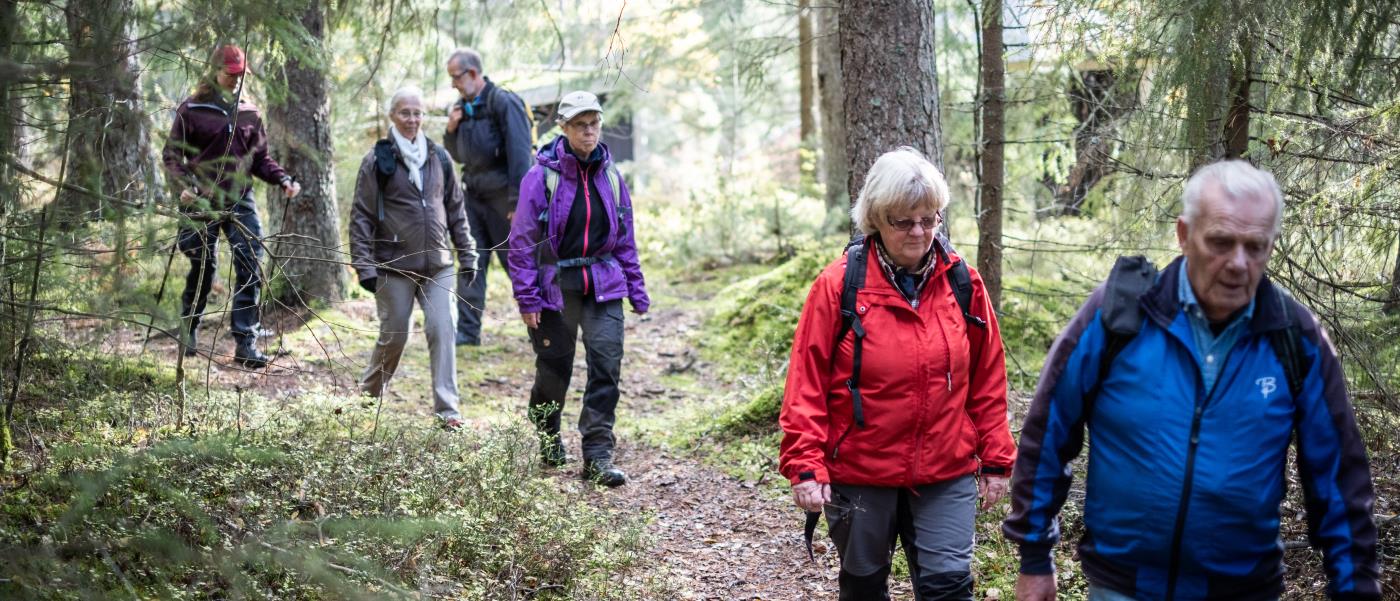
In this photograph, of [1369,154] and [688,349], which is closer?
[1369,154]

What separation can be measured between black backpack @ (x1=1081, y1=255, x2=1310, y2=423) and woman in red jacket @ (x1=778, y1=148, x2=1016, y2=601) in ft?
2.70

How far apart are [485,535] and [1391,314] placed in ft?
14.9

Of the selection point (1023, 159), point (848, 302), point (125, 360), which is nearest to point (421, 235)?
point (125, 360)

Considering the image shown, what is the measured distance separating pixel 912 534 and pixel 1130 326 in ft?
4.32

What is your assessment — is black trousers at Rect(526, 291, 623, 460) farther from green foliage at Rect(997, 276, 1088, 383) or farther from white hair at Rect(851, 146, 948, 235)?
green foliage at Rect(997, 276, 1088, 383)

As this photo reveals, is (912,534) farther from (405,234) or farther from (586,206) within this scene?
(405,234)

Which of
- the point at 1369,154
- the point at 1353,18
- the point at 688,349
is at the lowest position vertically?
the point at 688,349

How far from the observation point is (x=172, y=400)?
6.19 metres

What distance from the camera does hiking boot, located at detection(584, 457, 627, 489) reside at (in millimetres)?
7016

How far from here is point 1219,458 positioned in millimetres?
2721

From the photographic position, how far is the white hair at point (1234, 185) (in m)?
2.73

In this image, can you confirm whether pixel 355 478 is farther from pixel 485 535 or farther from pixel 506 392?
pixel 506 392

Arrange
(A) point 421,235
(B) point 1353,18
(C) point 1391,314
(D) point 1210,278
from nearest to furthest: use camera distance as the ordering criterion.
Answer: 1. (D) point 1210,278
2. (B) point 1353,18
3. (C) point 1391,314
4. (A) point 421,235

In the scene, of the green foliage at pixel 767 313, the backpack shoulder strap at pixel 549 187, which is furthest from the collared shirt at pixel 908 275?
the green foliage at pixel 767 313
